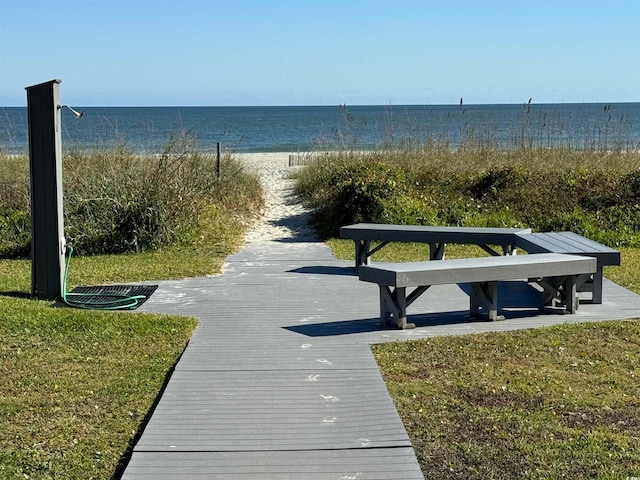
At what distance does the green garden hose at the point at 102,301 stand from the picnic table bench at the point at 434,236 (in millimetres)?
2637

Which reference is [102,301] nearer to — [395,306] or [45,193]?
[45,193]

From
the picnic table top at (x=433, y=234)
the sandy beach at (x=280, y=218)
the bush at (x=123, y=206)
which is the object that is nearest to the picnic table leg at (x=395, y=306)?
the picnic table top at (x=433, y=234)

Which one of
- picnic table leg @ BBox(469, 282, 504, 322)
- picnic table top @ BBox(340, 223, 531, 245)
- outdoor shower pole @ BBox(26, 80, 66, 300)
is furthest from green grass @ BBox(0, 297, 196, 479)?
picnic table top @ BBox(340, 223, 531, 245)

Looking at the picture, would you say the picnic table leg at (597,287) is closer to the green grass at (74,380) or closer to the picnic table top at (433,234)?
the picnic table top at (433,234)

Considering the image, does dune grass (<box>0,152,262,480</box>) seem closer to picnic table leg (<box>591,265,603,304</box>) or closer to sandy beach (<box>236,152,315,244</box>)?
→ sandy beach (<box>236,152,315,244</box>)

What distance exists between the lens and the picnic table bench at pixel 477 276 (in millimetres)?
6750

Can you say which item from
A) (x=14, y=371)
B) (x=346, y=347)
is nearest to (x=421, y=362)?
(x=346, y=347)

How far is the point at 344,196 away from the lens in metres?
13.1

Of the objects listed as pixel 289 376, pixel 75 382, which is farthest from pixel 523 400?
pixel 75 382

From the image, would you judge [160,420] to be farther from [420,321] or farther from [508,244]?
[508,244]

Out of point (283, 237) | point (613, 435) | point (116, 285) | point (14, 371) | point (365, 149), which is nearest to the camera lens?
point (613, 435)

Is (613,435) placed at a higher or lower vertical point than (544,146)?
lower

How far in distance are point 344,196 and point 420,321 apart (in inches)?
237

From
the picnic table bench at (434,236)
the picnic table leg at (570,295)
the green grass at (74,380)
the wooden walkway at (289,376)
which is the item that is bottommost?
the green grass at (74,380)
